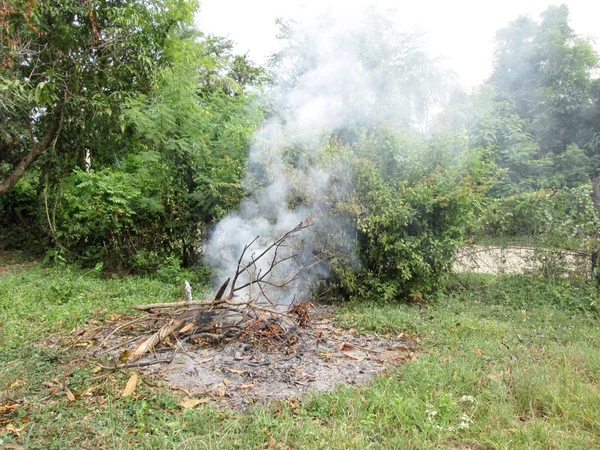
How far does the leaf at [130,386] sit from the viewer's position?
283cm

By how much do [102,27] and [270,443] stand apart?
816cm

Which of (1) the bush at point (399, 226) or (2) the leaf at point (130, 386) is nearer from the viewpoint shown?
(2) the leaf at point (130, 386)

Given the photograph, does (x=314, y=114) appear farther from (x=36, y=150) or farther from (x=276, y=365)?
(x=36, y=150)

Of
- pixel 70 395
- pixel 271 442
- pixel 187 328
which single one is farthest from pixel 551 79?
pixel 70 395

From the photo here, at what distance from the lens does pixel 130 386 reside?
2.90m

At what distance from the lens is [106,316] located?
477 cm

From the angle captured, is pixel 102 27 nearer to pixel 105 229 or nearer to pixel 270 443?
pixel 105 229

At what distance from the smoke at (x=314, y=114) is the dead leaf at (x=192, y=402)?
2.69m

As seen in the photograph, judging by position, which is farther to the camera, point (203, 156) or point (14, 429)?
point (203, 156)

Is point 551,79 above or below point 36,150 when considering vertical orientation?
above

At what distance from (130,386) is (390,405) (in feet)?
6.19

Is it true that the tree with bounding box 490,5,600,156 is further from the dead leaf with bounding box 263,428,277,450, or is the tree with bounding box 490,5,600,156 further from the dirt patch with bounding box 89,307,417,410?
the dead leaf with bounding box 263,428,277,450

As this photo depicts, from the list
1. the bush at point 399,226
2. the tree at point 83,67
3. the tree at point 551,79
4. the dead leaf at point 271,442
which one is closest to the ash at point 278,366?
the dead leaf at point 271,442

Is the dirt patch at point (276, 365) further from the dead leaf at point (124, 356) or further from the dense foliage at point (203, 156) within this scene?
the dense foliage at point (203, 156)
